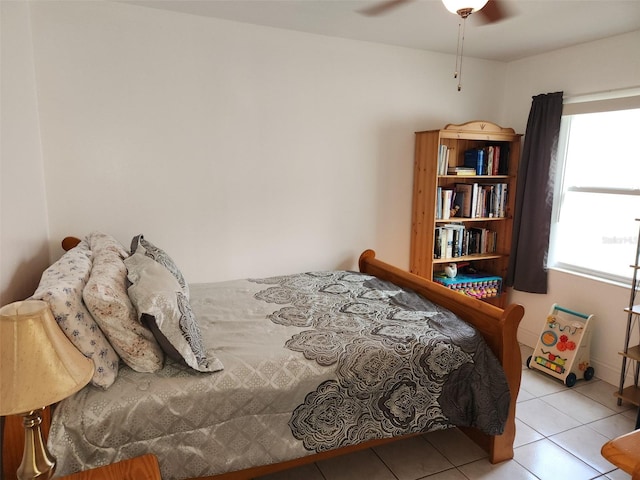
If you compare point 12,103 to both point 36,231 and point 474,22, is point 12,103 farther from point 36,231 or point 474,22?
point 474,22

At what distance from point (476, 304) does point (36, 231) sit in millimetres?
2415

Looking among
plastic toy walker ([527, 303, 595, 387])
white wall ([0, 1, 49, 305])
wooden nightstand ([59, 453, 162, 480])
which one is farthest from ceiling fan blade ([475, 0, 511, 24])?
wooden nightstand ([59, 453, 162, 480])

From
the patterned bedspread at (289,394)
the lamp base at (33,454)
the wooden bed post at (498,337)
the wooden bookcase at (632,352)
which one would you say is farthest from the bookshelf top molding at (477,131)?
the lamp base at (33,454)

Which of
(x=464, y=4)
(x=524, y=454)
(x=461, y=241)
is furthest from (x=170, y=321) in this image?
(x=461, y=241)

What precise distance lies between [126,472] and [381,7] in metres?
2.63

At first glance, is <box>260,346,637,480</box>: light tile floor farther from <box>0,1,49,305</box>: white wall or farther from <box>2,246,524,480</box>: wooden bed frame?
<box>0,1,49,305</box>: white wall

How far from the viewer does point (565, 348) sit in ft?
9.97

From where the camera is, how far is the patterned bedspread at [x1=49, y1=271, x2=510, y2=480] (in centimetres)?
151

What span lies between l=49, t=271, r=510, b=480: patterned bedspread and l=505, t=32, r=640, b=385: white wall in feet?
5.14

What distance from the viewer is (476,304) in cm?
217

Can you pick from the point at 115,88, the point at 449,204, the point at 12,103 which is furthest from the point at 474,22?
the point at 12,103

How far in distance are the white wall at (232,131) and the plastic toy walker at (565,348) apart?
4.12 feet

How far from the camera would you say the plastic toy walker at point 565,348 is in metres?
2.98

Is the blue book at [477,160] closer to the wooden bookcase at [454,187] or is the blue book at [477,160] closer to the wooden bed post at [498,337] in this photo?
the wooden bookcase at [454,187]
